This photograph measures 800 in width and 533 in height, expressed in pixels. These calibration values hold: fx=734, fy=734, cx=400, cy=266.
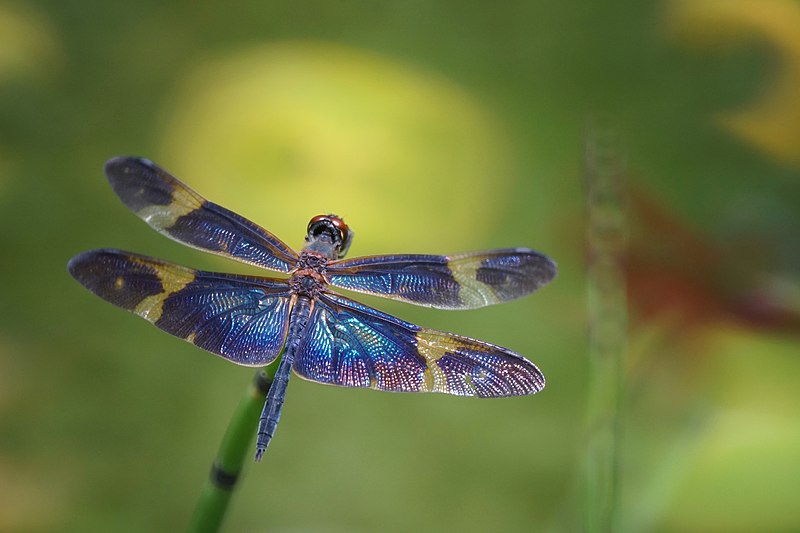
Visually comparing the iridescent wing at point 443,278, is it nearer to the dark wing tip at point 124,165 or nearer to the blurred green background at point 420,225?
the dark wing tip at point 124,165

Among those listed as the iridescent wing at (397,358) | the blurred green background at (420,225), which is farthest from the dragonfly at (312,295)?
the blurred green background at (420,225)

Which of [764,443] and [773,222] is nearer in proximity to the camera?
[764,443]

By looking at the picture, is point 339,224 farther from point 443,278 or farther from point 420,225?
point 420,225

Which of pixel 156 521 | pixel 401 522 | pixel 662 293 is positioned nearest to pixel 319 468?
pixel 401 522

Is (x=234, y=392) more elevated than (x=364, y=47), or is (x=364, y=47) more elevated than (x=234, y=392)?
(x=364, y=47)

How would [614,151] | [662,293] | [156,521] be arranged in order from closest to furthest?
[614,151] → [156,521] → [662,293]

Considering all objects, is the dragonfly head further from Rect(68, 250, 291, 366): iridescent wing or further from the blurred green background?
the blurred green background

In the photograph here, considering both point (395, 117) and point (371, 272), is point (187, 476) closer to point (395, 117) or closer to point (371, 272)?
point (395, 117)

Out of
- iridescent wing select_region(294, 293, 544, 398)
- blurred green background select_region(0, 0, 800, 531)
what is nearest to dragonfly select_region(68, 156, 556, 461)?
iridescent wing select_region(294, 293, 544, 398)
